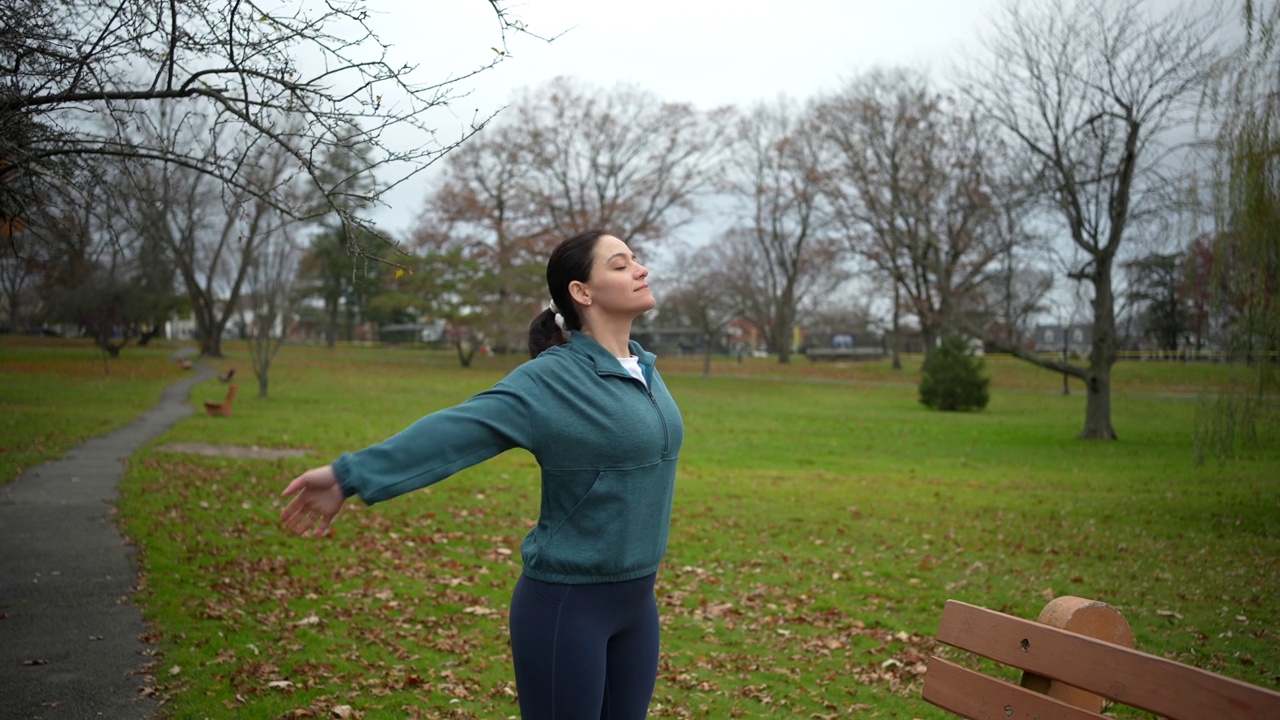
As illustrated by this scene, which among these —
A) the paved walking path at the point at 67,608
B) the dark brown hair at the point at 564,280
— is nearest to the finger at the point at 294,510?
the dark brown hair at the point at 564,280

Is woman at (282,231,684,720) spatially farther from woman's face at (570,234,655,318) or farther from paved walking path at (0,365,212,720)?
paved walking path at (0,365,212,720)

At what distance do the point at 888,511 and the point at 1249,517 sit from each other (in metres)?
4.26

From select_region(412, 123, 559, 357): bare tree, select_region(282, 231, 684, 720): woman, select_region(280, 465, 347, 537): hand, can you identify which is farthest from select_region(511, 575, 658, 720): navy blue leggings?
select_region(412, 123, 559, 357): bare tree

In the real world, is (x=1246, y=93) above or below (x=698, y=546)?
above

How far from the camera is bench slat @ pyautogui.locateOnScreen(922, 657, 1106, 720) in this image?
253cm

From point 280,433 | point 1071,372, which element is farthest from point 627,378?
point 1071,372

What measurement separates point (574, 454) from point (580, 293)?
0.52 metres

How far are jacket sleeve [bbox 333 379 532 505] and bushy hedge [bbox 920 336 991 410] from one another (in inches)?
1247

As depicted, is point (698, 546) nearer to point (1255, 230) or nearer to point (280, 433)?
point (1255, 230)

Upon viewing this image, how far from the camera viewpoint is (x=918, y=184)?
28.4 m

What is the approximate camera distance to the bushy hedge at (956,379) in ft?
107

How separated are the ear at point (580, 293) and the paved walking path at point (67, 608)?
12.0ft

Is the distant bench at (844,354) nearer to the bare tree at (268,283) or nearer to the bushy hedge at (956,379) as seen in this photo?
the bushy hedge at (956,379)

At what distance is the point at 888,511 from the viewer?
1287 centimetres
